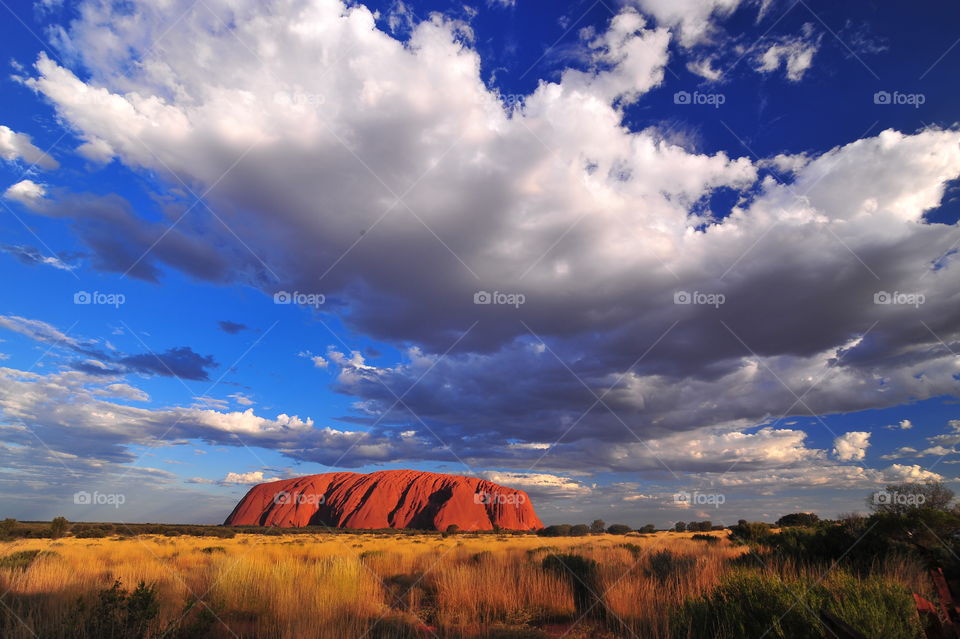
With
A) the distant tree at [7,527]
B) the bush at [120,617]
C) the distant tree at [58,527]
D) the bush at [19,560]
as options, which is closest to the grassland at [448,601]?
the bush at [120,617]

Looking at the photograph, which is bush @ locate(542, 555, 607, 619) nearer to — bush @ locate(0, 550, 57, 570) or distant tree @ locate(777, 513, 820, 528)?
bush @ locate(0, 550, 57, 570)

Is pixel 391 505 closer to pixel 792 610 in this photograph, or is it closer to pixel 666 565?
pixel 666 565

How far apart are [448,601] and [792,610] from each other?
6381mm

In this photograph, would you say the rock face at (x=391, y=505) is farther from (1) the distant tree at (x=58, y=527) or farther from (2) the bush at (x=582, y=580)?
(2) the bush at (x=582, y=580)

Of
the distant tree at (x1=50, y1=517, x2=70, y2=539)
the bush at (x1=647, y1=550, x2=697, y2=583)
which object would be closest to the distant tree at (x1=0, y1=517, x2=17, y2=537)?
the distant tree at (x1=50, y1=517, x2=70, y2=539)

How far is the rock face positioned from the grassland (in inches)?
4239

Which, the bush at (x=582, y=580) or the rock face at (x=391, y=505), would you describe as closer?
the bush at (x=582, y=580)

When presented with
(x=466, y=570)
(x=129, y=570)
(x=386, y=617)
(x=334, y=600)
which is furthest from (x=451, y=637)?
(x=129, y=570)

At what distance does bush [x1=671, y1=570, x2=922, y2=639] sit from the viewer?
605cm

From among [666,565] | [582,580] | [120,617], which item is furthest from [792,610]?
[120,617]

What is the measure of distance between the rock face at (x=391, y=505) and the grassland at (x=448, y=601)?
4239 inches

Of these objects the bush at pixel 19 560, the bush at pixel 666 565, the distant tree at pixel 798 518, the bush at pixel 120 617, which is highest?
the bush at pixel 120 617

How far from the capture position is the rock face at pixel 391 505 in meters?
122

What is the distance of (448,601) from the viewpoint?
10.0 meters
